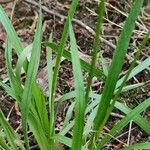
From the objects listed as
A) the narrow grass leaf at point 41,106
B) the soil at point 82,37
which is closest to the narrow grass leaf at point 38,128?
the narrow grass leaf at point 41,106

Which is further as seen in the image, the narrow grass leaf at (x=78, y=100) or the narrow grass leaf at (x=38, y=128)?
the narrow grass leaf at (x=38, y=128)

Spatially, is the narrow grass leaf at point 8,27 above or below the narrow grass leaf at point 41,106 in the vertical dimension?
above

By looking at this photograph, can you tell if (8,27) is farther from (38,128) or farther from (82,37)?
(82,37)

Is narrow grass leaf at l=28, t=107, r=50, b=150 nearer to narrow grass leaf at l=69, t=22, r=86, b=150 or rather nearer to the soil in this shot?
narrow grass leaf at l=69, t=22, r=86, b=150

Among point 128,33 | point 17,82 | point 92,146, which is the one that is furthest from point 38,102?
point 128,33

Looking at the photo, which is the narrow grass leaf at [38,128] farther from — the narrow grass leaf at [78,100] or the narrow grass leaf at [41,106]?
the narrow grass leaf at [78,100]

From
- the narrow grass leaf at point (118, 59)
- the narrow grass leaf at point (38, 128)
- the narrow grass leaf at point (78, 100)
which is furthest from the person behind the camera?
the narrow grass leaf at point (38, 128)

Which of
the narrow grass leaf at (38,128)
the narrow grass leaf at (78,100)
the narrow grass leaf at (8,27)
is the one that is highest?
the narrow grass leaf at (8,27)

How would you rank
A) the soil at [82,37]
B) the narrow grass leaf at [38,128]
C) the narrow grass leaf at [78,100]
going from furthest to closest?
1. the soil at [82,37]
2. the narrow grass leaf at [38,128]
3. the narrow grass leaf at [78,100]

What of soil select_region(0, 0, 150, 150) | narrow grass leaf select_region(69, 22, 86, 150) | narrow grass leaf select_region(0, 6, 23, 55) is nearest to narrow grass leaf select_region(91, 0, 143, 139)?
narrow grass leaf select_region(69, 22, 86, 150)
